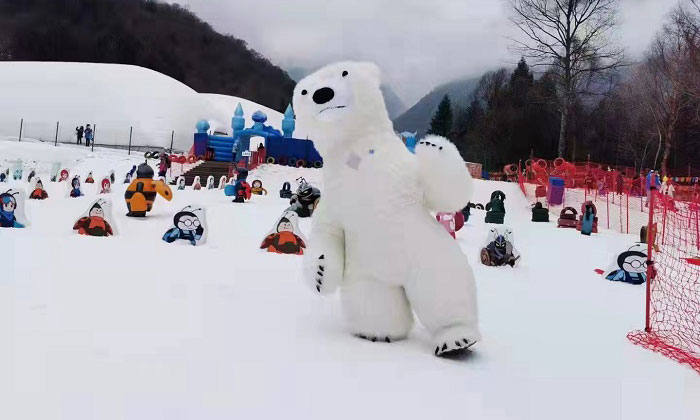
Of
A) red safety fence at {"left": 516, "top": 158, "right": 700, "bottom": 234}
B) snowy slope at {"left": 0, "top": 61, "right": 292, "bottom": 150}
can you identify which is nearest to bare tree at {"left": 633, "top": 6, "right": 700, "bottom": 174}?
red safety fence at {"left": 516, "top": 158, "right": 700, "bottom": 234}


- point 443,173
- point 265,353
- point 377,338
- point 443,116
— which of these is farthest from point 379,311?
point 443,116

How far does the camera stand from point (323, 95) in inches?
113

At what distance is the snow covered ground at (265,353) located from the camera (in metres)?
1.94

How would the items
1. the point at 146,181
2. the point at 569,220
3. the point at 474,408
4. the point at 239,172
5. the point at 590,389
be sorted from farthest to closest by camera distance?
the point at 239,172
the point at 569,220
the point at 146,181
the point at 590,389
the point at 474,408

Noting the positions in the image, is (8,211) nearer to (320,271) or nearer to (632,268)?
(320,271)

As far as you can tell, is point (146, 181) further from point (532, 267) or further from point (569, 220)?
point (569, 220)

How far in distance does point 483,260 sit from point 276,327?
367 cm

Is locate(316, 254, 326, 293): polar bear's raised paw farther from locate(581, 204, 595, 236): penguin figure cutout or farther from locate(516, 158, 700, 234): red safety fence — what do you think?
locate(516, 158, 700, 234): red safety fence

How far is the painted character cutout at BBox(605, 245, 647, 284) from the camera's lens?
5355 mm

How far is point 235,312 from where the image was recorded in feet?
10.4

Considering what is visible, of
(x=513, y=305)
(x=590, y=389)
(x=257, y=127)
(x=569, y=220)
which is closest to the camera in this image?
(x=590, y=389)

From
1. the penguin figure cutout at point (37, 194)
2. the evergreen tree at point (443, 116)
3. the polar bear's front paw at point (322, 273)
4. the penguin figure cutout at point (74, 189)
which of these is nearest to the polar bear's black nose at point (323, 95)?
the polar bear's front paw at point (322, 273)

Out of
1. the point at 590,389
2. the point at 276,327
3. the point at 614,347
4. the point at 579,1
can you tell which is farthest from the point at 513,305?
the point at 579,1

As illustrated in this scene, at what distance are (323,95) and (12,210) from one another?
15.7 ft
